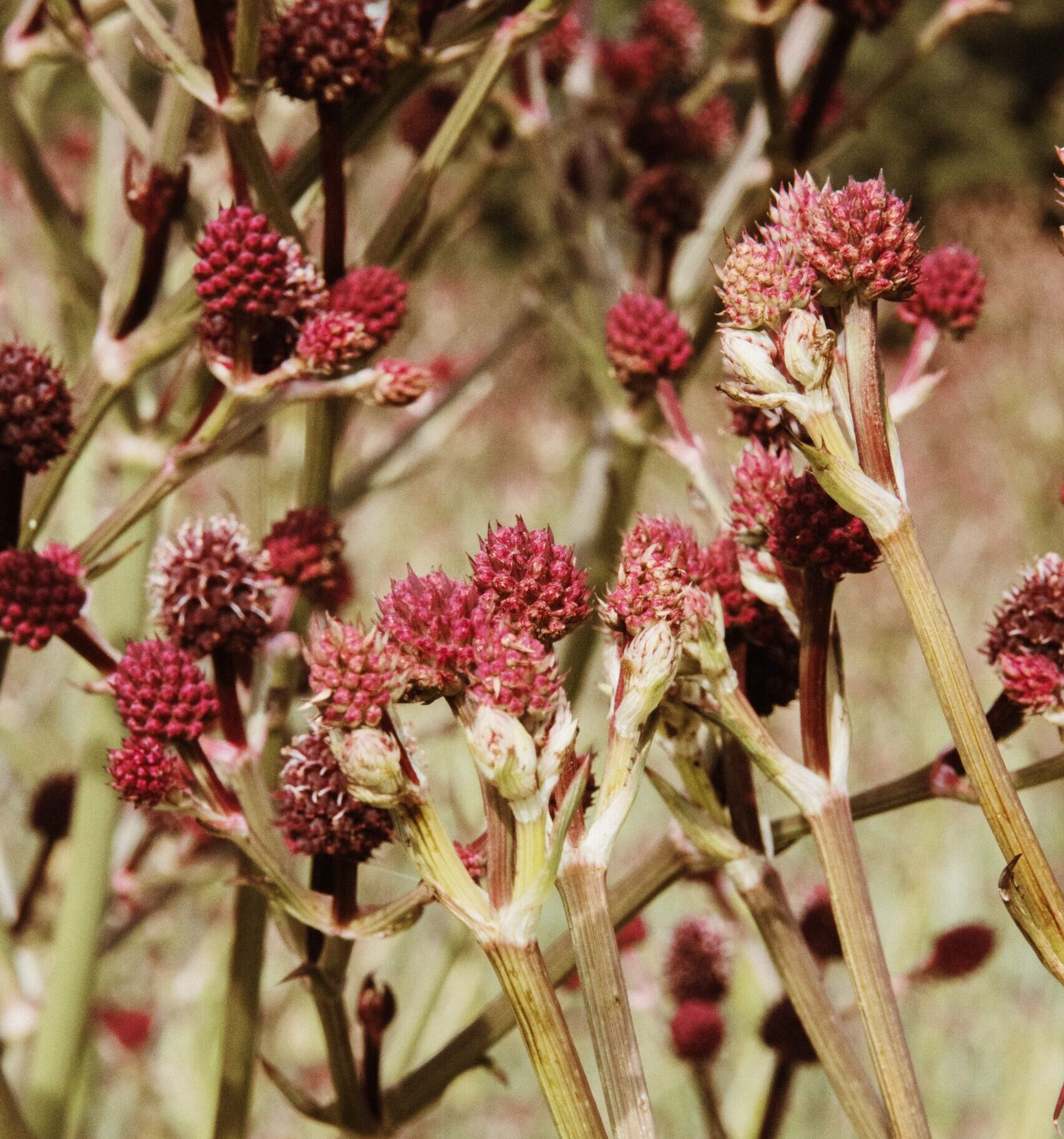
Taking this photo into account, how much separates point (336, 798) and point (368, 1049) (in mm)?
195

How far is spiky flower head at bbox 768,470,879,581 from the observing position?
0.59 m

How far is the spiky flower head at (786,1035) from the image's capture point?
0.96m

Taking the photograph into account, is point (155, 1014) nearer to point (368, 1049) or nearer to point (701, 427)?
point (368, 1049)

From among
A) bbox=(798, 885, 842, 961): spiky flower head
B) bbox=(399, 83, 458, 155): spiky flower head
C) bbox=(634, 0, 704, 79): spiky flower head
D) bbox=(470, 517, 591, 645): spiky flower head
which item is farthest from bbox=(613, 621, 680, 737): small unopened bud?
bbox=(634, 0, 704, 79): spiky flower head

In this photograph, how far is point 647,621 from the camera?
1.81 ft

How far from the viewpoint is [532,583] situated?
55 centimetres

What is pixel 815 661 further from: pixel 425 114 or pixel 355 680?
pixel 425 114

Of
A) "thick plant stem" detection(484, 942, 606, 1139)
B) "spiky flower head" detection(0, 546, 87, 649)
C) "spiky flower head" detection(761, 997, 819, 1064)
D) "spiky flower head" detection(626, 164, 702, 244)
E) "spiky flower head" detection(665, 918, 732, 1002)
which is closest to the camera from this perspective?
"thick plant stem" detection(484, 942, 606, 1139)

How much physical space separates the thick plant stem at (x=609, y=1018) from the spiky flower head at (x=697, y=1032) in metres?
0.54

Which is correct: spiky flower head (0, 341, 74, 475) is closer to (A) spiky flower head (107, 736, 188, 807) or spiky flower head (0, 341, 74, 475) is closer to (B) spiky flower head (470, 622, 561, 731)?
(A) spiky flower head (107, 736, 188, 807)

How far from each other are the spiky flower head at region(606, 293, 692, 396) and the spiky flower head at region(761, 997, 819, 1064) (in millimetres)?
448

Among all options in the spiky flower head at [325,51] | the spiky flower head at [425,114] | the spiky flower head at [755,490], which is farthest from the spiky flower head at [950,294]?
the spiky flower head at [425,114]

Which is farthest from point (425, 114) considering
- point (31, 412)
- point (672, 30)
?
point (31, 412)

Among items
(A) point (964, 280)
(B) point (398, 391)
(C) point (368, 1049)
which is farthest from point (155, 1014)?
(A) point (964, 280)
